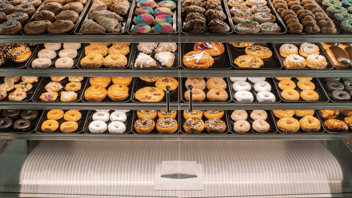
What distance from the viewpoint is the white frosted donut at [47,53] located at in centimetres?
306

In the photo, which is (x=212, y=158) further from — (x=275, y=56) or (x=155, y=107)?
(x=275, y=56)

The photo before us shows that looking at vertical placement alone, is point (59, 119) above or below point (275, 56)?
below

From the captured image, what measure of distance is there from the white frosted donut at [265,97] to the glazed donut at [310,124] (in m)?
0.42

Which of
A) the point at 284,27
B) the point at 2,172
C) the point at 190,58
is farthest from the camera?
the point at 2,172

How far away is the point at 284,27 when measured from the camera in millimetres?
2738

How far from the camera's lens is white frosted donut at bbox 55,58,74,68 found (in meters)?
2.93

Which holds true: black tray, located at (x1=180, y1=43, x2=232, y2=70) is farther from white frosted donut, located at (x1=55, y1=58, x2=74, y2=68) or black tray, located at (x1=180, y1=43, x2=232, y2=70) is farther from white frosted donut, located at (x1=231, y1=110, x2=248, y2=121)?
white frosted donut, located at (x1=55, y1=58, x2=74, y2=68)

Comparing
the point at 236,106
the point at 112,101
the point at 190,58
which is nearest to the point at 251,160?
the point at 236,106

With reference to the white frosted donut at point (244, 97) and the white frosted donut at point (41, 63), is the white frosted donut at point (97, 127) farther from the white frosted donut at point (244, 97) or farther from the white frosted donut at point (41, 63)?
the white frosted donut at point (244, 97)

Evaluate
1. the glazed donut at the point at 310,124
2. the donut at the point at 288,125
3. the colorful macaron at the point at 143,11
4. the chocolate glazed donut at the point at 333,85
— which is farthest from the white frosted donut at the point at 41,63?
the chocolate glazed donut at the point at 333,85

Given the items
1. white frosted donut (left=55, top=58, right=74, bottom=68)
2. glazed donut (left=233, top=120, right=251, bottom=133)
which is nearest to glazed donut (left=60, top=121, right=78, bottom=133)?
white frosted donut (left=55, top=58, right=74, bottom=68)

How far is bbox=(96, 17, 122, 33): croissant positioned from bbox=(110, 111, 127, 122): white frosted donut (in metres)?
1.00

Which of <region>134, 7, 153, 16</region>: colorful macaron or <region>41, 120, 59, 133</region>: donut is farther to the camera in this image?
<region>41, 120, 59, 133</region>: donut

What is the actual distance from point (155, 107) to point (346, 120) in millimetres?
2076
